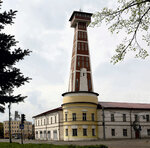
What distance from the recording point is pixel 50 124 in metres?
54.0

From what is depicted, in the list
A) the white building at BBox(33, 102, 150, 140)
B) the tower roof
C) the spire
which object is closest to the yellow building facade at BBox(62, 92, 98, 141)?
the white building at BBox(33, 102, 150, 140)

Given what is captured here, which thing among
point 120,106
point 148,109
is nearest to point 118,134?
point 120,106

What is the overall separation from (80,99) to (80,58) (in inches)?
403

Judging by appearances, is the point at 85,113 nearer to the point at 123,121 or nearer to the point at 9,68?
the point at 123,121

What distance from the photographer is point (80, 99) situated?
4544cm

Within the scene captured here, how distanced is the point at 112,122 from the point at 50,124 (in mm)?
14254

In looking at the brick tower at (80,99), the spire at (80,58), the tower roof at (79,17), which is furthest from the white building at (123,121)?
the tower roof at (79,17)

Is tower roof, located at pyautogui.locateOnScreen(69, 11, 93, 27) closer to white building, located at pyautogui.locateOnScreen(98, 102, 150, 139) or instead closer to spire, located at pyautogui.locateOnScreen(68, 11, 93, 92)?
spire, located at pyautogui.locateOnScreen(68, 11, 93, 92)

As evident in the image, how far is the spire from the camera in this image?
164ft

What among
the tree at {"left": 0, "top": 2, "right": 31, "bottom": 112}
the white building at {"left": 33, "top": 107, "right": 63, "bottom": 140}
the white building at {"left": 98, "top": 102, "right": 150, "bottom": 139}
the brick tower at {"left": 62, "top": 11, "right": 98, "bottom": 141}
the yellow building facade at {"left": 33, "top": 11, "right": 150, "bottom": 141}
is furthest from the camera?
the white building at {"left": 33, "top": 107, "right": 63, "bottom": 140}

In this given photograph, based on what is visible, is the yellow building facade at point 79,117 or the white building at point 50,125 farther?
the white building at point 50,125

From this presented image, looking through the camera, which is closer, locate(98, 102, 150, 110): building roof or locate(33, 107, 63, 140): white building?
locate(33, 107, 63, 140): white building

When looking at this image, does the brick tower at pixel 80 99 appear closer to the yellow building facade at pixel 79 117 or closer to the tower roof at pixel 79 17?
the yellow building facade at pixel 79 117

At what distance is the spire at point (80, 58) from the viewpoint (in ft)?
164
